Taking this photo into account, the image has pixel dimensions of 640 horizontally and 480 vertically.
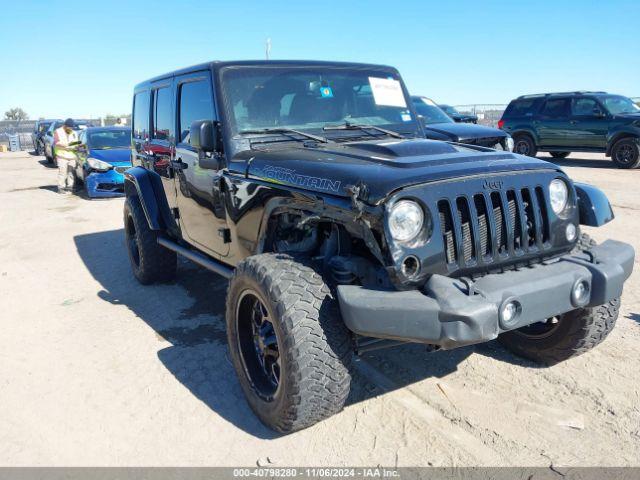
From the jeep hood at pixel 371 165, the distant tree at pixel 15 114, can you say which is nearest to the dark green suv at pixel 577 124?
the jeep hood at pixel 371 165

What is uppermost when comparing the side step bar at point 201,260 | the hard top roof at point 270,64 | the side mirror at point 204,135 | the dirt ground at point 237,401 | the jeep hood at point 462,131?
the hard top roof at point 270,64

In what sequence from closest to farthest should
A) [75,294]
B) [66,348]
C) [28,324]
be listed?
[66,348] < [28,324] < [75,294]

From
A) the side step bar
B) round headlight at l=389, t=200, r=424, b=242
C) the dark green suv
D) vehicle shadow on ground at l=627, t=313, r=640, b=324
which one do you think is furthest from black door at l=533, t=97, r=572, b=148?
round headlight at l=389, t=200, r=424, b=242

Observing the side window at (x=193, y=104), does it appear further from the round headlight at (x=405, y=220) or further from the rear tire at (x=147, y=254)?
the round headlight at (x=405, y=220)

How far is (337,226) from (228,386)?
132 cm

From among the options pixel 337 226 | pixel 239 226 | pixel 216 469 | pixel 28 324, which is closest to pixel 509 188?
pixel 337 226

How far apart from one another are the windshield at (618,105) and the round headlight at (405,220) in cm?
1299

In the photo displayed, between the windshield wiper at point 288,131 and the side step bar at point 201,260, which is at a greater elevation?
the windshield wiper at point 288,131

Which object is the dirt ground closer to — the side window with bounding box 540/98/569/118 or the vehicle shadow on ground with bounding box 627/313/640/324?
the vehicle shadow on ground with bounding box 627/313/640/324

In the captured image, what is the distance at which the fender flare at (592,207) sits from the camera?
3125 millimetres

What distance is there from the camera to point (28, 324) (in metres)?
4.63

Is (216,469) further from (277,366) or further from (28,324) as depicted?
(28,324)

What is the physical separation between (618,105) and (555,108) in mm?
1474

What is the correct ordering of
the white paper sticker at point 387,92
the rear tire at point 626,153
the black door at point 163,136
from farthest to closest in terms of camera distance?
the rear tire at point 626,153
the black door at point 163,136
the white paper sticker at point 387,92
